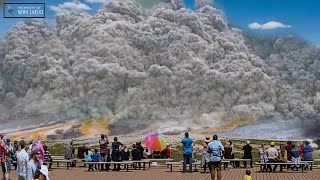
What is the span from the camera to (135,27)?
144 ft

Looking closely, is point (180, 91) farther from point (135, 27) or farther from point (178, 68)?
point (135, 27)

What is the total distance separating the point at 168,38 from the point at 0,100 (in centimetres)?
1328

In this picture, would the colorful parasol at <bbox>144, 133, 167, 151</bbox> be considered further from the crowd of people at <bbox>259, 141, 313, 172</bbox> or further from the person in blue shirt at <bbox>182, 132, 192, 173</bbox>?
the crowd of people at <bbox>259, 141, 313, 172</bbox>

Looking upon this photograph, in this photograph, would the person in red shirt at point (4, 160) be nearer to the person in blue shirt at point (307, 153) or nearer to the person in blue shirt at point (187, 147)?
the person in blue shirt at point (187, 147)

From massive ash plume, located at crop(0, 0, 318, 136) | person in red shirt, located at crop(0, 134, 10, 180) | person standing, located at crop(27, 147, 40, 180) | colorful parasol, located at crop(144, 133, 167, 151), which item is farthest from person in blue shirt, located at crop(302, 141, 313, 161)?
massive ash plume, located at crop(0, 0, 318, 136)

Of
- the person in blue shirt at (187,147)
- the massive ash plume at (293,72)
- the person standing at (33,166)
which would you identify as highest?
the massive ash plume at (293,72)

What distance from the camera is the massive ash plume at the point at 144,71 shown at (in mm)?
40781

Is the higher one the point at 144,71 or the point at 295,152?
the point at 144,71

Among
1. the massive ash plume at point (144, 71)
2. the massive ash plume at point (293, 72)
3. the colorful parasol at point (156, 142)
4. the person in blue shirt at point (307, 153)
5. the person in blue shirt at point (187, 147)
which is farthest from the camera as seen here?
the massive ash plume at point (144, 71)

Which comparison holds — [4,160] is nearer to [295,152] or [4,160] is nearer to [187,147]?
[187,147]

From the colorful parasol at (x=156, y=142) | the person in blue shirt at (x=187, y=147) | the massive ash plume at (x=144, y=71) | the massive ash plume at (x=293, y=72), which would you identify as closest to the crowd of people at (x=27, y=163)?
the person in blue shirt at (x=187, y=147)

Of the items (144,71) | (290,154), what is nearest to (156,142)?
(290,154)

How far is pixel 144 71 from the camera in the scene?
42500 mm

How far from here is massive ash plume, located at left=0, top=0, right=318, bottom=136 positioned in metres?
40.8
